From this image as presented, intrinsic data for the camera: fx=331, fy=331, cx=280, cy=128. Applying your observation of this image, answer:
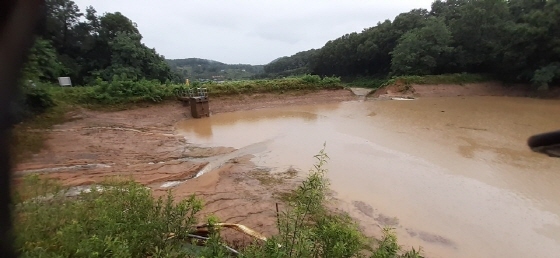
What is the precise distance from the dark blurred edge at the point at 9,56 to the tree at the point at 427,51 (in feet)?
103

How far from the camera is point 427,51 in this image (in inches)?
1171

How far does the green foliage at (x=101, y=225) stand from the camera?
2.84 m

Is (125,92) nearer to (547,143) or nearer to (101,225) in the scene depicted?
(101,225)

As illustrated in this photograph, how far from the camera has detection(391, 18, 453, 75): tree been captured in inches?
1150

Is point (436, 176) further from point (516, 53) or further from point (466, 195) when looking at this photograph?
point (516, 53)

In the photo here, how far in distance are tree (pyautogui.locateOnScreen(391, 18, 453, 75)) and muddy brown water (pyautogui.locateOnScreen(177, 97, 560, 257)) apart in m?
10.7

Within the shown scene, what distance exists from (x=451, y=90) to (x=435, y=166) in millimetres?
20305

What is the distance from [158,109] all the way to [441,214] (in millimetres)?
16476

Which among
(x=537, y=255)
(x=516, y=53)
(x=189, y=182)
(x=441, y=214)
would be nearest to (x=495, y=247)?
(x=537, y=255)

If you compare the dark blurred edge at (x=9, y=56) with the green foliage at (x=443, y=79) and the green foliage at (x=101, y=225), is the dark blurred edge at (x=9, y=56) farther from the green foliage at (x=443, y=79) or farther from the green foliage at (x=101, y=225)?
the green foliage at (x=443, y=79)

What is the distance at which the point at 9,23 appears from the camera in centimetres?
103

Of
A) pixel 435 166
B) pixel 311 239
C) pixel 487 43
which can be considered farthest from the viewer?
pixel 487 43

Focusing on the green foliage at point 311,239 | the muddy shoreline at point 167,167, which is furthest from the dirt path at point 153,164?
the green foliage at point 311,239

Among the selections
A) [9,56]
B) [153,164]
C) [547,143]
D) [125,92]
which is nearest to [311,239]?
[547,143]
